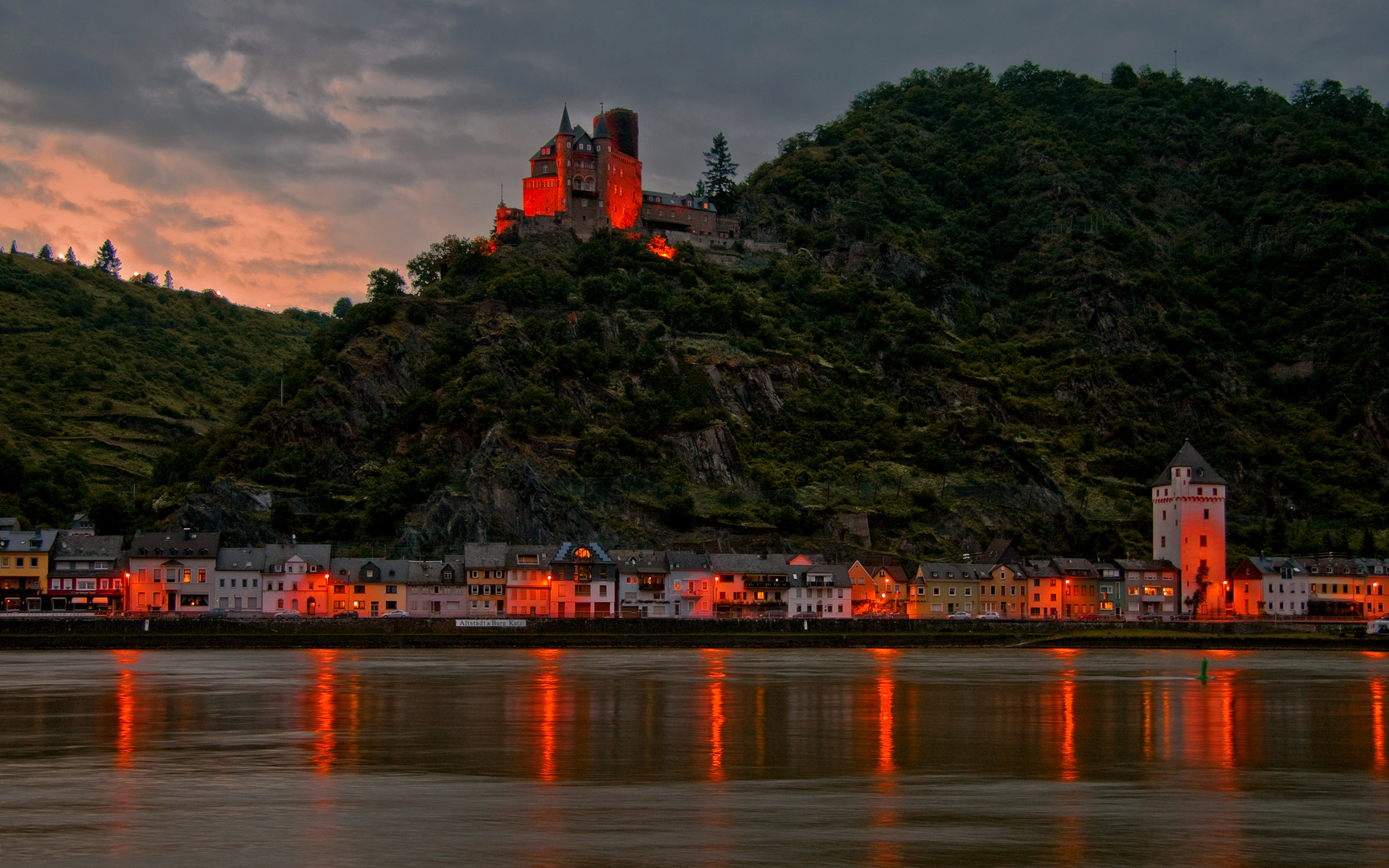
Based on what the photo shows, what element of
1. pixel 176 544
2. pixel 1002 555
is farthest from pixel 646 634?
pixel 176 544

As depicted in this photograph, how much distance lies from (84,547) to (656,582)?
37.5 meters

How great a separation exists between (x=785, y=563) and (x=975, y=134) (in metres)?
105

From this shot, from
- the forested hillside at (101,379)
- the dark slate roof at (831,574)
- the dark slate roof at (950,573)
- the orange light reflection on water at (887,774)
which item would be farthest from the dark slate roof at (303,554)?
the orange light reflection on water at (887,774)

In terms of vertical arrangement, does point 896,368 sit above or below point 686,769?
above

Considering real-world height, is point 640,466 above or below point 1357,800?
above

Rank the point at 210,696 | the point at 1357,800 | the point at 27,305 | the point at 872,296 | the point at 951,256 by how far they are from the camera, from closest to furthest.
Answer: the point at 1357,800
the point at 210,696
the point at 872,296
the point at 951,256
the point at 27,305

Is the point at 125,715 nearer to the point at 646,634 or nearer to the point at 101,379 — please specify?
the point at 646,634

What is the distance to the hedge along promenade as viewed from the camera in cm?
7619

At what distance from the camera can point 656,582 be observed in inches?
3595

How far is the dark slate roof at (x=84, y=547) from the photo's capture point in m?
89.2

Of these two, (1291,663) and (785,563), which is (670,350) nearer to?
(785,563)

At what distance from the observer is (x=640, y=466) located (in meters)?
103

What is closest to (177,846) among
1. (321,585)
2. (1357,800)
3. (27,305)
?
(1357,800)

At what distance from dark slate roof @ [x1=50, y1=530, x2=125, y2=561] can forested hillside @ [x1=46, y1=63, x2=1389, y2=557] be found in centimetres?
552
